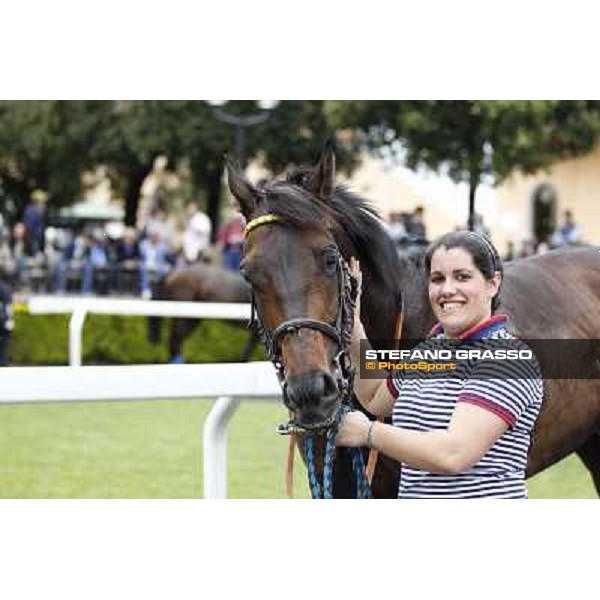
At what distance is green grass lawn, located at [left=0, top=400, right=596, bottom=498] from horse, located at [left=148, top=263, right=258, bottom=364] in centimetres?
356

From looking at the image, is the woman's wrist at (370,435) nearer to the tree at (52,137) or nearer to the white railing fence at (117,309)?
the white railing fence at (117,309)

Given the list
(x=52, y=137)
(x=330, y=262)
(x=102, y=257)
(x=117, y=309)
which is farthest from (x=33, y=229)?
(x=330, y=262)

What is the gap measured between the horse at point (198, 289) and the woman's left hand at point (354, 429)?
488 inches

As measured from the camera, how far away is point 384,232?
4289 mm

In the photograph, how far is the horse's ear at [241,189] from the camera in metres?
3.86

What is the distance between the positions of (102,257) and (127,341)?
25.0 feet

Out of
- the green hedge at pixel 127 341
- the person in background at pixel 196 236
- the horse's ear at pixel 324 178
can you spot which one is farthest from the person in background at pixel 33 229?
the horse's ear at pixel 324 178

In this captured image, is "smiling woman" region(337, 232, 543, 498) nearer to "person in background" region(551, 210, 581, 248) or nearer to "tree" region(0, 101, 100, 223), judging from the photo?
"person in background" region(551, 210, 581, 248)

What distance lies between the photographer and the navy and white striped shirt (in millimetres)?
3090

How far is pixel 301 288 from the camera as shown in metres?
3.49

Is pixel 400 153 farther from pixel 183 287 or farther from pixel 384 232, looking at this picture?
pixel 384 232

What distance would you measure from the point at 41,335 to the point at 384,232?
39.4 feet

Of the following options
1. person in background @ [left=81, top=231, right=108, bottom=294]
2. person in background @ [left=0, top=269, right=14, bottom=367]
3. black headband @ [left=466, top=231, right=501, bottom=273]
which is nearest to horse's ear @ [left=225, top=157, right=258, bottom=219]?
black headband @ [left=466, top=231, right=501, bottom=273]
